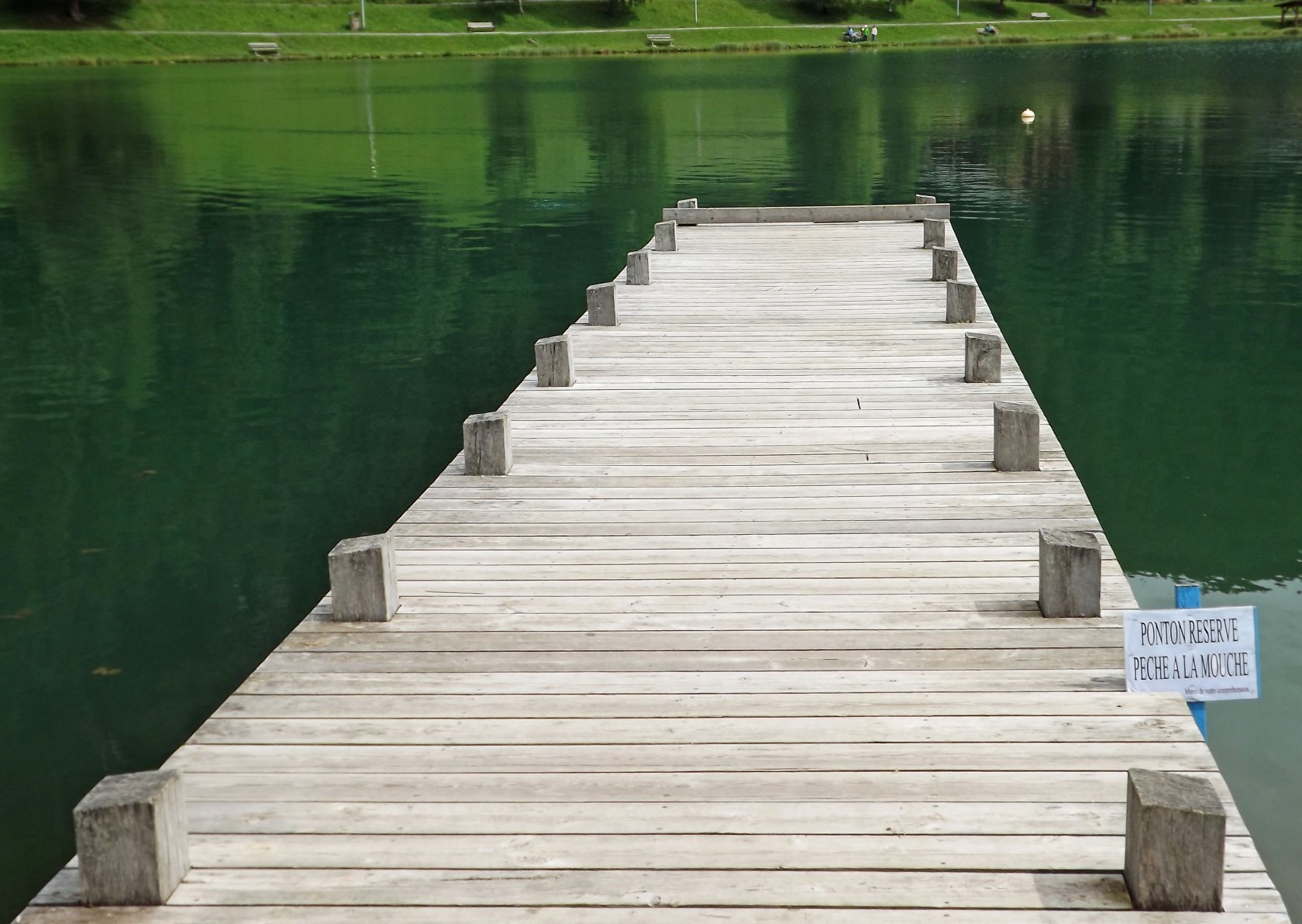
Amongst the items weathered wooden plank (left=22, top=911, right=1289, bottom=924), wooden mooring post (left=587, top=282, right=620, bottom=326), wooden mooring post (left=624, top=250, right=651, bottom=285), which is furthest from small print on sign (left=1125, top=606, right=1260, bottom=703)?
wooden mooring post (left=624, top=250, right=651, bottom=285)

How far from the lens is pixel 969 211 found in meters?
25.0

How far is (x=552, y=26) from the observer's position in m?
84.4

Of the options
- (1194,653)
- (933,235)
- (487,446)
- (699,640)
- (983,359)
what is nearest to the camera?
(1194,653)

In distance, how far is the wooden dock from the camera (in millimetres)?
4250

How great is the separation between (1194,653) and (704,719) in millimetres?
1807

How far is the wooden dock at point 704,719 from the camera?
4250 millimetres

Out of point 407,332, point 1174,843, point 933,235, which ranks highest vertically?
point 933,235

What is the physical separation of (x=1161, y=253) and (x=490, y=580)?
16914 millimetres

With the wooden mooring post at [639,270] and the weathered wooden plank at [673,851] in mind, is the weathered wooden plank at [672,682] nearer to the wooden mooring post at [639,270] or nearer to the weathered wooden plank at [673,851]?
the weathered wooden plank at [673,851]

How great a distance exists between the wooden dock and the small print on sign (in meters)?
0.19

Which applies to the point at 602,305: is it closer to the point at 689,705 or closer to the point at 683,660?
the point at 683,660

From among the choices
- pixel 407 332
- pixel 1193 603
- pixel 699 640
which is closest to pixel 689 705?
pixel 699 640

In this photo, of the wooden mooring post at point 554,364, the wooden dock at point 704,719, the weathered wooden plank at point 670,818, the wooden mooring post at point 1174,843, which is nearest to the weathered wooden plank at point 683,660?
the wooden dock at point 704,719

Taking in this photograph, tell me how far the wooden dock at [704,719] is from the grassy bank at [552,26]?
2808 inches
